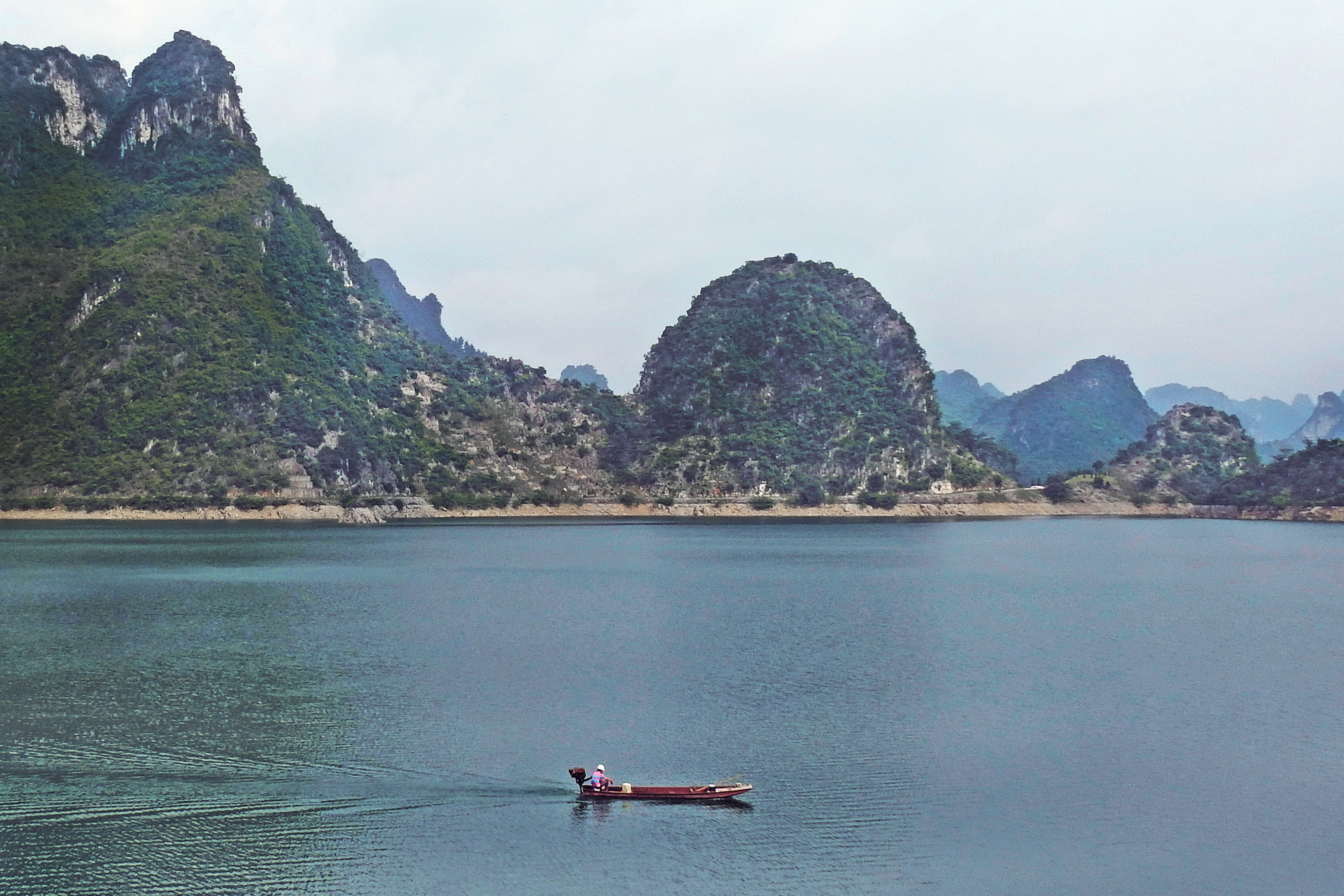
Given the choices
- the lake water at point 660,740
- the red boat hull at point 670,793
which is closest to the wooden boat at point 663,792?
the red boat hull at point 670,793

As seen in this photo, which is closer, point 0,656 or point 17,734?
point 17,734

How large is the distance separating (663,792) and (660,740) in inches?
321

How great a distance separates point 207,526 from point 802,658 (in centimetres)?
15152

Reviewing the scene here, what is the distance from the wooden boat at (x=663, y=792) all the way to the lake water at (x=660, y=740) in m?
0.45

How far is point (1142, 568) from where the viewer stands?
457ft

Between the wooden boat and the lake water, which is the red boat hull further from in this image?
the lake water

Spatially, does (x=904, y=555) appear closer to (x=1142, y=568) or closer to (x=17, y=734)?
(x=1142, y=568)

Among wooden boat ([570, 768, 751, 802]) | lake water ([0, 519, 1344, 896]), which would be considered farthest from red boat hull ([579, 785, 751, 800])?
lake water ([0, 519, 1344, 896])

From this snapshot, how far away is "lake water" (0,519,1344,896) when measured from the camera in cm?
3706

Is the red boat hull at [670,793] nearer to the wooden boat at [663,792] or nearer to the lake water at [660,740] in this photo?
the wooden boat at [663,792]

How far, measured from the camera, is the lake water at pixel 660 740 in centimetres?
3706

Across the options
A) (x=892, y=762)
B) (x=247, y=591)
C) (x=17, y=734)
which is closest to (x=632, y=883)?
(x=892, y=762)

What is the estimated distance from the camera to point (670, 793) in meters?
43.2

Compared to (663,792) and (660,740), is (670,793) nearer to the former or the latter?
(663,792)
